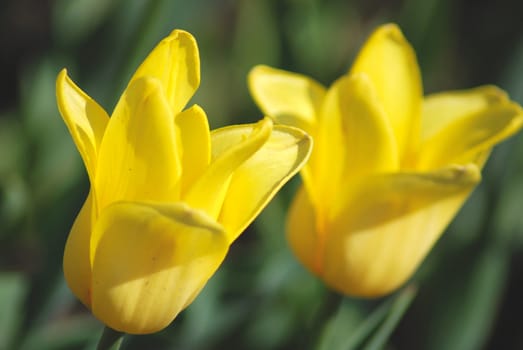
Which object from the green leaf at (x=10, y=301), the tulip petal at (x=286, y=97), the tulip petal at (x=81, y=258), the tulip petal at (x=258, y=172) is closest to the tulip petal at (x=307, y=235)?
the tulip petal at (x=286, y=97)

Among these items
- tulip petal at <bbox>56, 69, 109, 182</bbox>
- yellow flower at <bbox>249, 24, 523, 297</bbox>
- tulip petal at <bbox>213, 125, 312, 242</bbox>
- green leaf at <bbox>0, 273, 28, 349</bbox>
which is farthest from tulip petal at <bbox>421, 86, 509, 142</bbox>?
green leaf at <bbox>0, 273, 28, 349</bbox>

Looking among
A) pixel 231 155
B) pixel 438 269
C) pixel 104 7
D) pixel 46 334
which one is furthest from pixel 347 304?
pixel 231 155

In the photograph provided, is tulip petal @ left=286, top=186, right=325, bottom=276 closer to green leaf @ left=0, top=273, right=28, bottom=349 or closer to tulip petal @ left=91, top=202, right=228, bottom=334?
tulip petal @ left=91, top=202, right=228, bottom=334

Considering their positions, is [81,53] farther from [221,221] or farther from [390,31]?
[221,221]

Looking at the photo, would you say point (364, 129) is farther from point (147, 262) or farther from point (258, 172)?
point (147, 262)

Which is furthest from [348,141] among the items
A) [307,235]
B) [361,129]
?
[307,235]

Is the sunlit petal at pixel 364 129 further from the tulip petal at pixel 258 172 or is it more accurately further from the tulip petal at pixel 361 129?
the tulip petal at pixel 258 172
